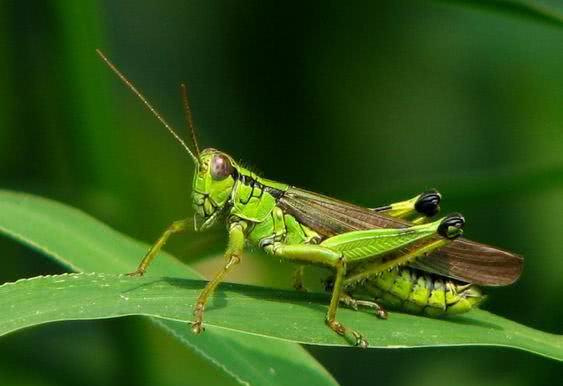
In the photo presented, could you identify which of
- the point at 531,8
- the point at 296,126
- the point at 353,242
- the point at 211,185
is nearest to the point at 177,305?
the point at 211,185

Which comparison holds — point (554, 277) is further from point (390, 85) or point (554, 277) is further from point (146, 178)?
point (146, 178)

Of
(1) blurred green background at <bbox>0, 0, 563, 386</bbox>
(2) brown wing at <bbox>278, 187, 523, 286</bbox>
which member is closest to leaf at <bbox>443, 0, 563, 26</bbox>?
(1) blurred green background at <bbox>0, 0, 563, 386</bbox>

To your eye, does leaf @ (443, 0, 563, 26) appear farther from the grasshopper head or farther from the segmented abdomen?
the grasshopper head

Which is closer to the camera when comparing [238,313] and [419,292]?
[238,313]

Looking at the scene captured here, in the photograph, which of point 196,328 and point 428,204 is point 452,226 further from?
point 196,328

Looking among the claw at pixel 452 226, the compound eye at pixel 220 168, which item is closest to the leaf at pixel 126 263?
the compound eye at pixel 220 168

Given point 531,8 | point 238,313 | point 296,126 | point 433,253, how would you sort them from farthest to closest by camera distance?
point 296,126
point 531,8
point 433,253
point 238,313

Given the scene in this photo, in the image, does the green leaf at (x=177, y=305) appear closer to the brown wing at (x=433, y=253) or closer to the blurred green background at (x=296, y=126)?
the brown wing at (x=433, y=253)

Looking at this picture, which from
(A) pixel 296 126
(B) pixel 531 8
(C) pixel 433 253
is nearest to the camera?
(C) pixel 433 253
